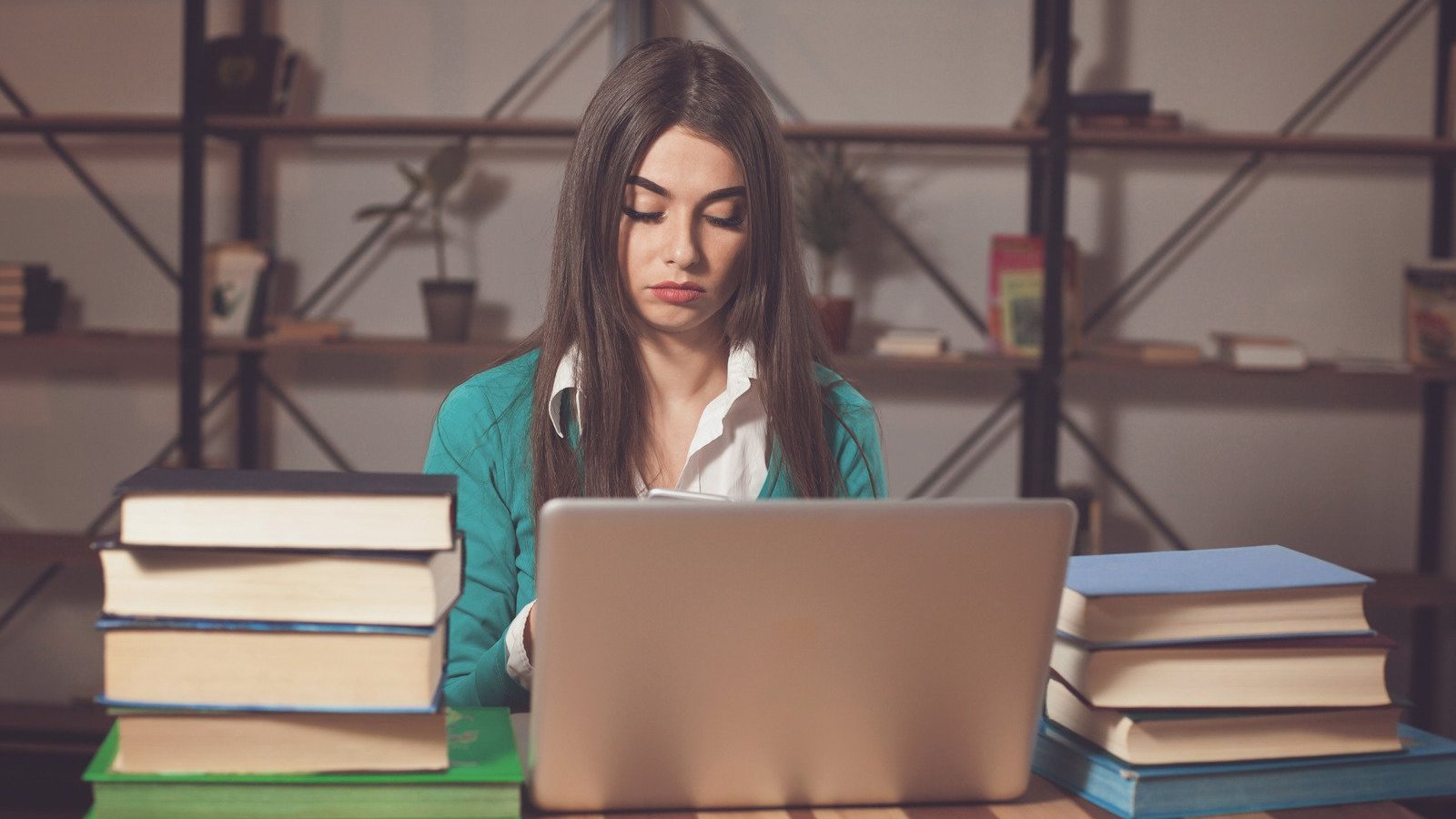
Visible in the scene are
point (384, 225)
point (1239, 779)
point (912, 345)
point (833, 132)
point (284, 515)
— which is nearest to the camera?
point (284, 515)

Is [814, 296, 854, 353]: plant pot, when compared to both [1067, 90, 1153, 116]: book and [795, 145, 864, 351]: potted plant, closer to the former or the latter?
[795, 145, 864, 351]: potted plant

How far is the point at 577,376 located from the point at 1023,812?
0.66 m

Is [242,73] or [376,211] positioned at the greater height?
[242,73]

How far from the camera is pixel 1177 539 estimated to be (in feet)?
9.61

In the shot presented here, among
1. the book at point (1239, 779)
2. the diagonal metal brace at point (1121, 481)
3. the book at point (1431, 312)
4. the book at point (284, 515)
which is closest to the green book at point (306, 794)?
the book at point (284, 515)

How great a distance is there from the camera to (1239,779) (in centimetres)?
83

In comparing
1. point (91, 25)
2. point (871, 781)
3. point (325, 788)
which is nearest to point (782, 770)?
point (871, 781)

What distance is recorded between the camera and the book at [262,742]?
2.40 feet

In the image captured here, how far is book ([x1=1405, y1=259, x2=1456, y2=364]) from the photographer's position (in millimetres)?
2691

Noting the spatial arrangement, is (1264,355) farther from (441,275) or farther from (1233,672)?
(1233,672)

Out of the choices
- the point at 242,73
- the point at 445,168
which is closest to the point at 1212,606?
the point at 445,168

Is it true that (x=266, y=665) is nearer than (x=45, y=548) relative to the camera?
Yes

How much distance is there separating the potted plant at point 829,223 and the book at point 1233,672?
5.93 ft

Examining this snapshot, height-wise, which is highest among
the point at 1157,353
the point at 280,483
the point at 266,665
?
the point at 1157,353
